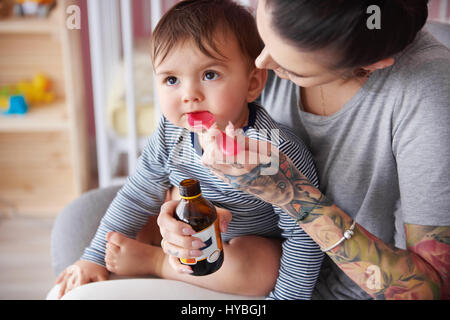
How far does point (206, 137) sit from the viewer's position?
2.09 ft

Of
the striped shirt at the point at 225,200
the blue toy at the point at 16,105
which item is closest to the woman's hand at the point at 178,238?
the striped shirt at the point at 225,200

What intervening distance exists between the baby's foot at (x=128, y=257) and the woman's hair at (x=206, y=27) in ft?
1.32

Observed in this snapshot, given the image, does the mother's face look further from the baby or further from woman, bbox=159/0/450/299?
the baby

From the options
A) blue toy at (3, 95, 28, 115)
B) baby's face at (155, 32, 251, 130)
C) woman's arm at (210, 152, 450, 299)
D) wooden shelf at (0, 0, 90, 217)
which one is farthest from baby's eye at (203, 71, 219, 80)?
blue toy at (3, 95, 28, 115)

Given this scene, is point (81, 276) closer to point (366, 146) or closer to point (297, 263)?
point (297, 263)

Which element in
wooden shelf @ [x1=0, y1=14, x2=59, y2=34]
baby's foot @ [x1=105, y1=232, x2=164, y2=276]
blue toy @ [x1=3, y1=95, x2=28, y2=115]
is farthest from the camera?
blue toy @ [x1=3, y1=95, x2=28, y2=115]

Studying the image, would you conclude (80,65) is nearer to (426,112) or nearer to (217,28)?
(217,28)

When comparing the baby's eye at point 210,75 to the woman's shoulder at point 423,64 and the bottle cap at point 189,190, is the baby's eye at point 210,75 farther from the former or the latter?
the woman's shoulder at point 423,64

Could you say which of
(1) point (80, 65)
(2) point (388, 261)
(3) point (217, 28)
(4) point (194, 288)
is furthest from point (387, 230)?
(1) point (80, 65)

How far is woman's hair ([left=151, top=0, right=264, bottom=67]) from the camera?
785 mm

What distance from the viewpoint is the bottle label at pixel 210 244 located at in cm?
75

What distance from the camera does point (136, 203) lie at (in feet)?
3.40

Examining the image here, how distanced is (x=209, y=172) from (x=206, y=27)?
0.27 metres
